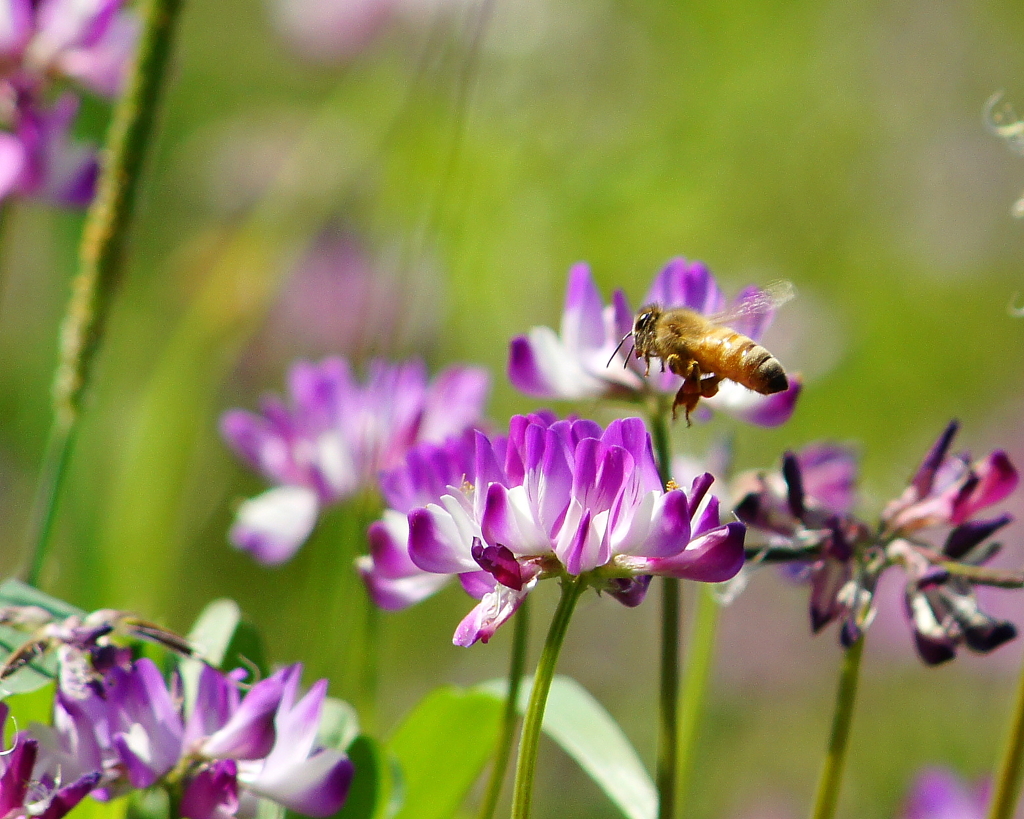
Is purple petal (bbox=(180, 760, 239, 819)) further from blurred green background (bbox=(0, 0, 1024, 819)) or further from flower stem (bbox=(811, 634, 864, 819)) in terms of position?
blurred green background (bbox=(0, 0, 1024, 819))

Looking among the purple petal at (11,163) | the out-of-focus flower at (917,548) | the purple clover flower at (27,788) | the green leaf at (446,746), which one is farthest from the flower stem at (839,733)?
the purple petal at (11,163)

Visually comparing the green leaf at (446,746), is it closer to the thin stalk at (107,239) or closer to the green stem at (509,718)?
the green stem at (509,718)

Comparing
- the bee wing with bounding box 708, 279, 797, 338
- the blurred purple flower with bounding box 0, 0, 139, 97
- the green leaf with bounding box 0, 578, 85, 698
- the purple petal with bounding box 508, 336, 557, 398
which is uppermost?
the blurred purple flower with bounding box 0, 0, 139, 97

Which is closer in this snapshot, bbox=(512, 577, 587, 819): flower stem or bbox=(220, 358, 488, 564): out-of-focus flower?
bbox=(512, 577, 587, 819): flower stem

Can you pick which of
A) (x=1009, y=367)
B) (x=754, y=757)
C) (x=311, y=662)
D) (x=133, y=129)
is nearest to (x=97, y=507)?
(x=311, y=662)

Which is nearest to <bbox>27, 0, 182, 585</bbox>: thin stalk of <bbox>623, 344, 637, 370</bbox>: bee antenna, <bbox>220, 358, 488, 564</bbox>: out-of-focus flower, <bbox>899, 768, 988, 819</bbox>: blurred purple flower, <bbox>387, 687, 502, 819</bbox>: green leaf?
<bbox>220, 358, 488, 564</bbox>: out-of-focus flower

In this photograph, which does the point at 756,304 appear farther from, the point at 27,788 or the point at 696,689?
the point at 27,788
